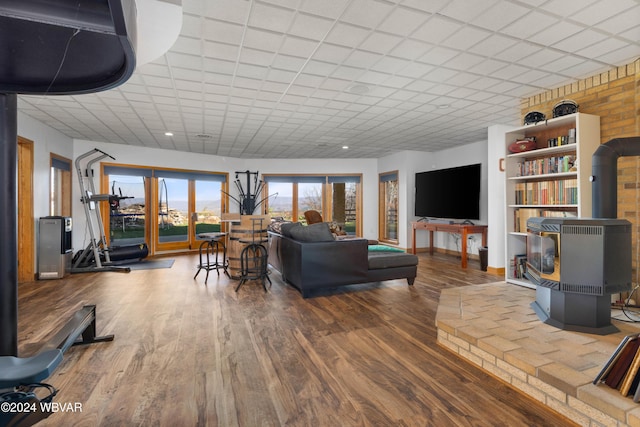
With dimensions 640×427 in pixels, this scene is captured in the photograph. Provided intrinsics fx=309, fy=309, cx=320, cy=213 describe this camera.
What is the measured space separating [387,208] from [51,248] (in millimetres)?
7486

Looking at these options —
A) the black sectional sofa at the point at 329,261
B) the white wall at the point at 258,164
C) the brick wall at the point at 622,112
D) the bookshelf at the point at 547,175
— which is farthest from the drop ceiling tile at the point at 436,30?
the white wall at the point at 258,164

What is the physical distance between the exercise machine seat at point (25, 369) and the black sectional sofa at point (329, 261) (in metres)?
2.82

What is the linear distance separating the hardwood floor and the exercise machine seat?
2.28ft

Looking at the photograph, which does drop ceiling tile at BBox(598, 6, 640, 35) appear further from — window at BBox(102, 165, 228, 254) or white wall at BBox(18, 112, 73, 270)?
white wall at BBox(18, 112, 73, 270)

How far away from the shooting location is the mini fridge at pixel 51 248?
16.2ft

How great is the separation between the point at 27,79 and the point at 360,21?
222 centimetres

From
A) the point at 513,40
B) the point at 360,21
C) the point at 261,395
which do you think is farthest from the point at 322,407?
the point at 513,40

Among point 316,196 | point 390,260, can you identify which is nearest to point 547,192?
point 390,260

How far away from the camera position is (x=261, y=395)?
1.89 m

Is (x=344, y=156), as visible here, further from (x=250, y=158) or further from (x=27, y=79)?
(x=27, y=79)

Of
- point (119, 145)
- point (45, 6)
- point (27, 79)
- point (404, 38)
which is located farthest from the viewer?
point (119, 145)

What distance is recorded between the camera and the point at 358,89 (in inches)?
154

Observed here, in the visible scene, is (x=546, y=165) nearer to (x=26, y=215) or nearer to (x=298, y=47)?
(x=298, y=47)

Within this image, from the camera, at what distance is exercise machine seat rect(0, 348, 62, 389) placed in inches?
42.8
